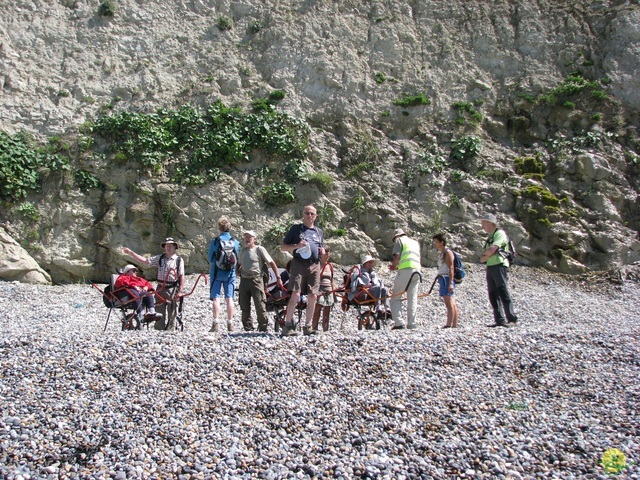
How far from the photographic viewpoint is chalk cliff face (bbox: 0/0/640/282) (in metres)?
15.9

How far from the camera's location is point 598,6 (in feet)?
71.7

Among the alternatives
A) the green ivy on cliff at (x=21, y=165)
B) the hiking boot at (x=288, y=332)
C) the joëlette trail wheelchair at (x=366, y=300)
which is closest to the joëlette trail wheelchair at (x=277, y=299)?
the joëlette trail wheelchair at (x=366, y=300)

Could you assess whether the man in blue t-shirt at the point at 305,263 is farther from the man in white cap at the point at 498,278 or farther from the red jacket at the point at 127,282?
the red jacket at the point at 127,282

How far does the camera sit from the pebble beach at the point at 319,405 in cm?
491

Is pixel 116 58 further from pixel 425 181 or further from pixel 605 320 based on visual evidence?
pixel 605 320

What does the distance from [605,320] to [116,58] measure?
1597cm

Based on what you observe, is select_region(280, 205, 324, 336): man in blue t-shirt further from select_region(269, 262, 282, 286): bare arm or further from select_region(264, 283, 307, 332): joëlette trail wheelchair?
select_region(264, 283, 307, 332): joëlette trail wheelchair

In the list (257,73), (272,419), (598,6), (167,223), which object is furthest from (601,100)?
(272,419)

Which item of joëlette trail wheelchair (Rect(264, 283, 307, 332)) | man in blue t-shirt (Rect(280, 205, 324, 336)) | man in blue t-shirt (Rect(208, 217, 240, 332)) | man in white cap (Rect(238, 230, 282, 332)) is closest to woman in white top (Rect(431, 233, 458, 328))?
joëlette trail wheelchair (Rect(264, 283, 307, 332))

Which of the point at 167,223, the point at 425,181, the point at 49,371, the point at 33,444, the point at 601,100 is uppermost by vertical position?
the point at 601,100

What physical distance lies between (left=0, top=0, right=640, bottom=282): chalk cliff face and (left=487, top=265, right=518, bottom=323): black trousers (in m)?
6.82

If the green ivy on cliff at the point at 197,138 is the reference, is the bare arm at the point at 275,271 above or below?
below

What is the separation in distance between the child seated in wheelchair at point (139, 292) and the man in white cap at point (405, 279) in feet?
13.1

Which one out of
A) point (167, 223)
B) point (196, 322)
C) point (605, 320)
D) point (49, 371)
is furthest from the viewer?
point (167, 223)
